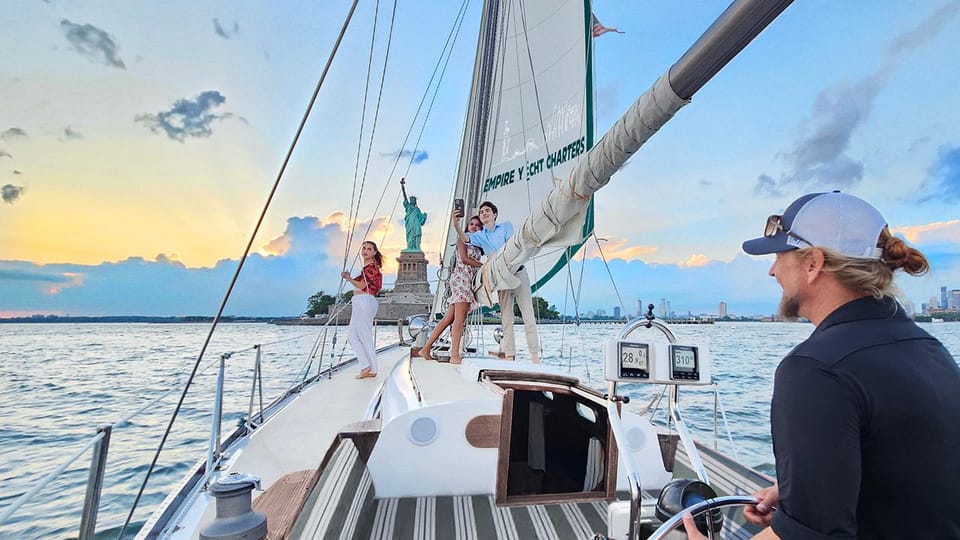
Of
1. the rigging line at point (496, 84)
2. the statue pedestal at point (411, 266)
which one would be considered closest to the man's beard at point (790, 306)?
the rigging line at point (496, 84)

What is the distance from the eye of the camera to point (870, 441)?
30.9 inches

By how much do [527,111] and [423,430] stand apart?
5.09 m

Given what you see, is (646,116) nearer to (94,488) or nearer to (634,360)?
(634,360)

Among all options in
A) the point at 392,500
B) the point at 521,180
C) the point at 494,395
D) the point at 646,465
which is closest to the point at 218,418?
the point at 392,500

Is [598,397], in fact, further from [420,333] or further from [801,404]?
[420,333]

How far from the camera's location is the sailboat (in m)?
1.51

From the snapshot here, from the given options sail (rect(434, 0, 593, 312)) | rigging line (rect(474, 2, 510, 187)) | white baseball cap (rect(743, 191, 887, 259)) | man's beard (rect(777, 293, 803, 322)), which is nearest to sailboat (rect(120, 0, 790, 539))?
man's beard (rect(777, 293, 803, 322))

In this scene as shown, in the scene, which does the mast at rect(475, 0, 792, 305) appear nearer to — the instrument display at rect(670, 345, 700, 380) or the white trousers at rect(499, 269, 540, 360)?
the instrument display at rect(670, 345, 700, 380)

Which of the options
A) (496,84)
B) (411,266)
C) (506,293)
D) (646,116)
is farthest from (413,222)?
(646,116)

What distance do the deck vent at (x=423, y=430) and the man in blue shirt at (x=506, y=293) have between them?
254cm

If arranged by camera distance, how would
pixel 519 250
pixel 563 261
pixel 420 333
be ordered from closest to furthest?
pixel 519 250 → pixel 563 261 → pixel 420 333

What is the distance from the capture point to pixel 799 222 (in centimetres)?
97

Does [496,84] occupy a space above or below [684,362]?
above

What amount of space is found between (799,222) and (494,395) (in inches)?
74.8
